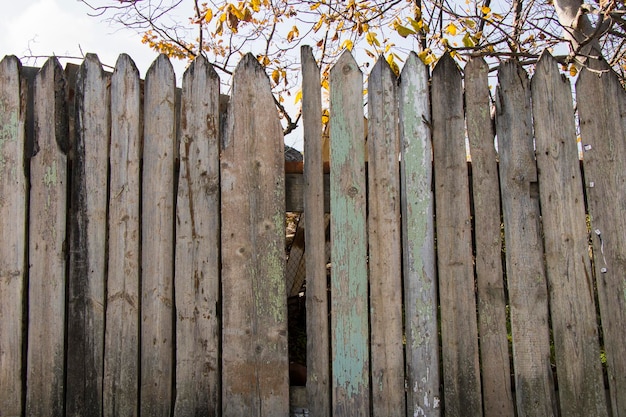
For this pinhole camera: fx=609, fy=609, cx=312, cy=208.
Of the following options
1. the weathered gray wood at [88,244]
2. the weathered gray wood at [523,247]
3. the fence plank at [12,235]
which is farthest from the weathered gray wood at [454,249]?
the fence plank at [12,235]

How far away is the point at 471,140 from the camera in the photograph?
290 cm

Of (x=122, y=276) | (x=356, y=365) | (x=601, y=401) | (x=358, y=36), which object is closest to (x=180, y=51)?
(x=358, y=36)

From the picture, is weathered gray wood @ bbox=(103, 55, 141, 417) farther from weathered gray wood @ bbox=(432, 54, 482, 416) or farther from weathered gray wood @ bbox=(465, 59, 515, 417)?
weathered gray wood @ bbox=(465, 59, 515, 417)

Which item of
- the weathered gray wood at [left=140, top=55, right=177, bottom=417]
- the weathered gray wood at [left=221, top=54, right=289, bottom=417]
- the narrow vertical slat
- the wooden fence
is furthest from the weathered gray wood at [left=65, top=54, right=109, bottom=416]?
the narrow vertical slat

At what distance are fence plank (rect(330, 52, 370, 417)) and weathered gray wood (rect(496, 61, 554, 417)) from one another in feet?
2.23

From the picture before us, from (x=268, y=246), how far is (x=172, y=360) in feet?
2.33

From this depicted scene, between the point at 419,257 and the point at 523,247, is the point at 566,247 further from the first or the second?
the point at 419,257

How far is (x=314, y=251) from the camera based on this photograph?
2875mm

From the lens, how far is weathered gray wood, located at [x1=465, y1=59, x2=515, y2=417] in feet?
9.18

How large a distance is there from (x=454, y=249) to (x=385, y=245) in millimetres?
321

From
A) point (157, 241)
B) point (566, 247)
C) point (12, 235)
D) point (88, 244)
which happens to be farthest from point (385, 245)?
point (12, 235)

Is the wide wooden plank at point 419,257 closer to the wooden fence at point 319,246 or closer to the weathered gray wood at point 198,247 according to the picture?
the wooden fence at point 319,246

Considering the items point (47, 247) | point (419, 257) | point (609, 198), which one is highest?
point (609, 198)

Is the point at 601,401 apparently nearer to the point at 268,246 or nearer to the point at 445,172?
the point at 445,172
